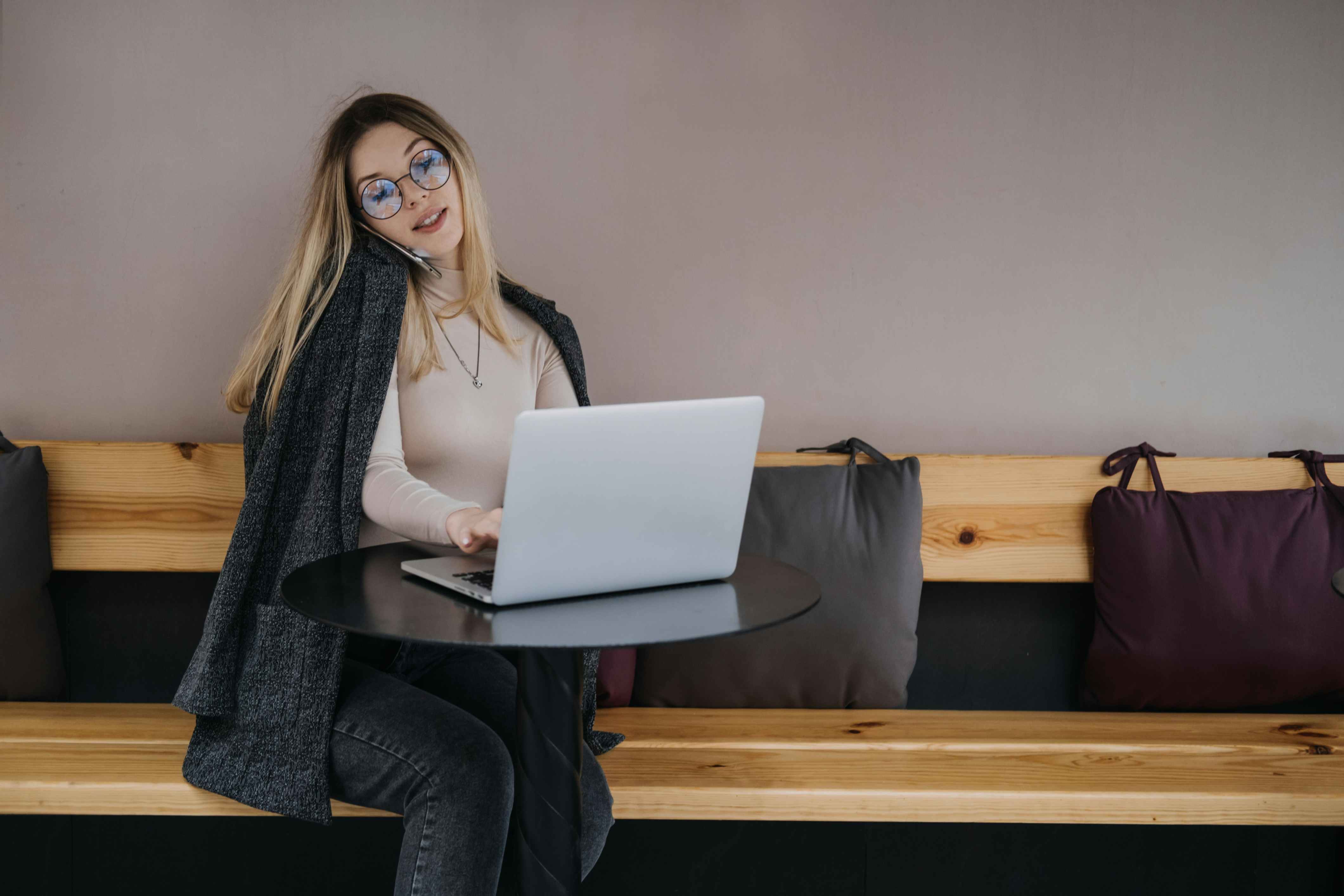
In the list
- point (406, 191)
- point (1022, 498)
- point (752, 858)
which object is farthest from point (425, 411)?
point (1022, 498)

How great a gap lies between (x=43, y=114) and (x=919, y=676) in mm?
1917

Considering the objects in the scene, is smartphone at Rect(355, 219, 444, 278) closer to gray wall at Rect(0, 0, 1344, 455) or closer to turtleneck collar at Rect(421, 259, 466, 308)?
turtleneck collar at Rect(421, 259, 466, 308)

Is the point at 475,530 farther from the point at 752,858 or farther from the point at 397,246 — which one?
the point at 752,858

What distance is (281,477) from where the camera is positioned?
4.42ft

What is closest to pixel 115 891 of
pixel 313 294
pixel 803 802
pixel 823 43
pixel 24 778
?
pixel 24 778

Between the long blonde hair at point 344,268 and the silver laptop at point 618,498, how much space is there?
1.60 feet

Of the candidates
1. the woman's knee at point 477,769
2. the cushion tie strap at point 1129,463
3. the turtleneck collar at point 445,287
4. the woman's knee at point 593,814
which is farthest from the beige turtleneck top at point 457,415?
the cushion tie strap at point 1129,463

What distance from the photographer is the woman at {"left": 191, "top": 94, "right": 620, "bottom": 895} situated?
1158mm

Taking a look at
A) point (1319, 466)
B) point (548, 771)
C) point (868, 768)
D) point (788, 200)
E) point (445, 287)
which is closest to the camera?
point (548, 771)

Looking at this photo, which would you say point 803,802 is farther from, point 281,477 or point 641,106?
point 641,106

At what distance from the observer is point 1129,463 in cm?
178

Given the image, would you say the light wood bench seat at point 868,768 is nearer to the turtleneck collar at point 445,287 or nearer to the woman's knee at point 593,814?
the woman's knee at point 593,814

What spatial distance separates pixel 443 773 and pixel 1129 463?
1.31 meters

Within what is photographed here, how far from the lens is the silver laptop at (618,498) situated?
90 centimetres
